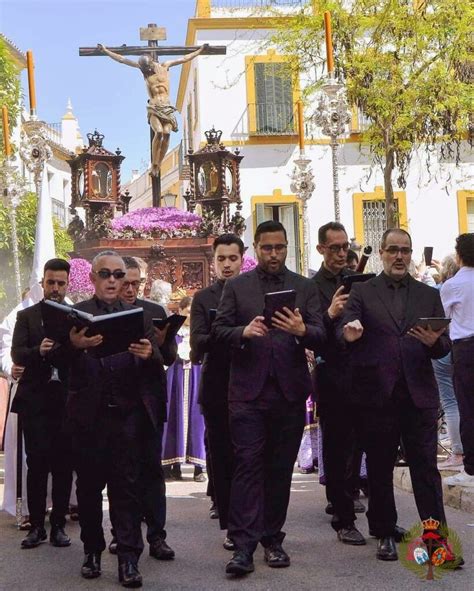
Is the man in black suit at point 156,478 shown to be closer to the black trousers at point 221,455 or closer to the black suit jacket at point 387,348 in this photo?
the black trousers at point 221,455

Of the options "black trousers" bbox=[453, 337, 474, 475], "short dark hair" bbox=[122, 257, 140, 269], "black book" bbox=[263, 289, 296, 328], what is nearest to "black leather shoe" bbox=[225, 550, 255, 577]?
"black book" bbox=[263, 289, 296, 328]

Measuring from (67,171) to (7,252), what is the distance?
50.4 ft

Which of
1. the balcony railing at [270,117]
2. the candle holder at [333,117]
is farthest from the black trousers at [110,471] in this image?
the balcony railing at [270,117]

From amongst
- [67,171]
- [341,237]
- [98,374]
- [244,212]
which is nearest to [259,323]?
[98,374]

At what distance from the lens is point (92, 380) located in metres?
Result: 6.55

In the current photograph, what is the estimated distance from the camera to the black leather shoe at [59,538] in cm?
753

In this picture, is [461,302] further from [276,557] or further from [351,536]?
[276,557]

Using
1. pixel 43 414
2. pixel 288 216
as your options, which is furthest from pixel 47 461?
pixel 288 216

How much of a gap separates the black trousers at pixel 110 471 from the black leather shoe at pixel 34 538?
103cm

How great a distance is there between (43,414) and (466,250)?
11.9ft

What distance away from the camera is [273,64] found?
3291cm

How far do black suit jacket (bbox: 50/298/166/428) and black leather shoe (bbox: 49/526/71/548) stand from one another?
130 cm

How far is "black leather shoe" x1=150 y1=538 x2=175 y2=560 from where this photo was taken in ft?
22.9

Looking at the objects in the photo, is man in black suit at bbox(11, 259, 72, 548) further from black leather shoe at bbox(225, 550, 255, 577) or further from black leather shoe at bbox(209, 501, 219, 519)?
Answer: black leather shoe at bbox(225, 550, 255, 577)
